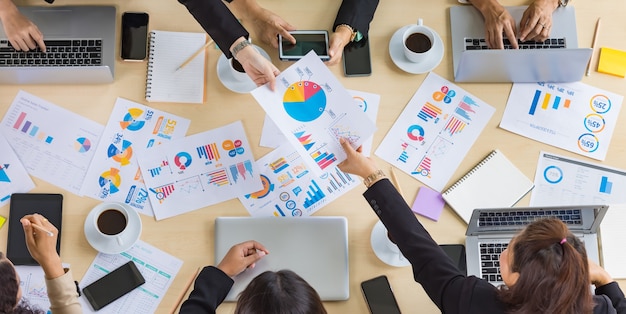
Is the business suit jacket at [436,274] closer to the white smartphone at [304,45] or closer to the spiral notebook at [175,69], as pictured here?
the white smartphone at [304,45]

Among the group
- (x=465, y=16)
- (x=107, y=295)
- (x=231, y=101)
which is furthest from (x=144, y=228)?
(x=465, y=16)

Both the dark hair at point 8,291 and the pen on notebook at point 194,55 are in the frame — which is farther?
the pen on notebook at point 194,55

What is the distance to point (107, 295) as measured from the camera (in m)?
1.64

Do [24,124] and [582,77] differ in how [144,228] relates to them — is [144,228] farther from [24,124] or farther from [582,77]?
[582,77]

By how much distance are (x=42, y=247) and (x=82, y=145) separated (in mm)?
305

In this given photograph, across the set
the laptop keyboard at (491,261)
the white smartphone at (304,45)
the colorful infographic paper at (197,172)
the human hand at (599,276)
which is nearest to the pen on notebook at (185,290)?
the colorful infographic paper at (197,172)

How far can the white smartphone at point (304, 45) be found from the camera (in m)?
1.80

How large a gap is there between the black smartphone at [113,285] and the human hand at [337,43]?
0.72 m

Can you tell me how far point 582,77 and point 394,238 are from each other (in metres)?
0.75

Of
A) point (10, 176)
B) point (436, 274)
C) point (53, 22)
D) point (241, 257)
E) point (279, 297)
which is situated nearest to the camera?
point (279, 297)

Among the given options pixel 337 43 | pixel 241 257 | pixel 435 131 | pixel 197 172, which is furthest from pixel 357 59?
pixel 241 257

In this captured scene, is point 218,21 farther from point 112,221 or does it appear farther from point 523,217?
point 523,217

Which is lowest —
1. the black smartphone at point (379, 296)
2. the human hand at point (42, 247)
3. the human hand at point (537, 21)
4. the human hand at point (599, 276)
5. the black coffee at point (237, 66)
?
the black smartphone at point (379, 296)

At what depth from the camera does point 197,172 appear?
5.75 ft
